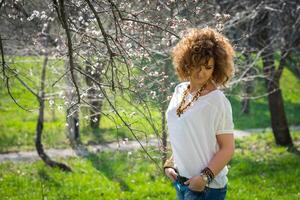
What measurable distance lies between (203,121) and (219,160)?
0.27 m

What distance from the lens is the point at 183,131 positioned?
3.36 meters

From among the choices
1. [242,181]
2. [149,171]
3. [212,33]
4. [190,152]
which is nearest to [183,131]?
[190,152]

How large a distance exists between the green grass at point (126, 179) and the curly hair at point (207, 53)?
3337 mm

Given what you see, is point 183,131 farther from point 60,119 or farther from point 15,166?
point 60,119

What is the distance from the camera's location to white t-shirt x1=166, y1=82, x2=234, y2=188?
10.7ft

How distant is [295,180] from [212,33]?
6.02m

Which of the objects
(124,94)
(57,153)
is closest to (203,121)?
(124,94)

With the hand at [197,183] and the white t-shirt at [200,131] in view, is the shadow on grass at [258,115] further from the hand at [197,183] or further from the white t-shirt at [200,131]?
the hand at [197,183]

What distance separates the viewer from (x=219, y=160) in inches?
128

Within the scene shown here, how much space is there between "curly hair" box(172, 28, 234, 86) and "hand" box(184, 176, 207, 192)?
65 centimetres

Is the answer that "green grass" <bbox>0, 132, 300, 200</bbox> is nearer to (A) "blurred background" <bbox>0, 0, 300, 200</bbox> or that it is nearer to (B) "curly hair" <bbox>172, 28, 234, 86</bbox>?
(A) "blurred background" <bbox>0, 0, 300, 200</bbox>

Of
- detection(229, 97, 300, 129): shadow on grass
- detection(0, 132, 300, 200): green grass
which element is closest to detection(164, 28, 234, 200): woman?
detection(0, 132, 300, 200): green grass

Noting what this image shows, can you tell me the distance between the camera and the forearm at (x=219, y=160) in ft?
10.7

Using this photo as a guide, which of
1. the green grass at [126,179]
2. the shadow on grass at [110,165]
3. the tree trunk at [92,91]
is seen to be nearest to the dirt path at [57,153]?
the shadow on grass at [110,165]
